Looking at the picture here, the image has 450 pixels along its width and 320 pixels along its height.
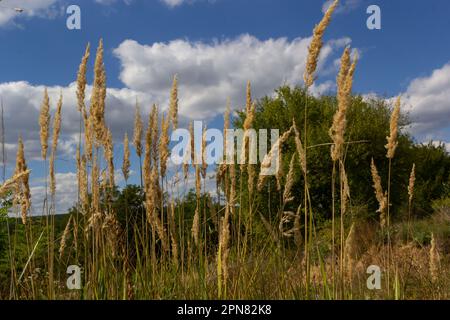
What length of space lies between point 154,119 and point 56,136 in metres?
0.68

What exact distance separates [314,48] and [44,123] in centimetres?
187

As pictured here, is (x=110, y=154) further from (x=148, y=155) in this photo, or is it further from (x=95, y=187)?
(x=148, y=155)

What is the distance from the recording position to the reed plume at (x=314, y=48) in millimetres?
2842

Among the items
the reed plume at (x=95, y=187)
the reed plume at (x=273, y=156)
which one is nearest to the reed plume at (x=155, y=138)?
the reed plume at (x=95, y=187)

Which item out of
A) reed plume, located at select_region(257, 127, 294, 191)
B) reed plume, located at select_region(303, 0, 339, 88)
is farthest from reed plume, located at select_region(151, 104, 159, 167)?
reed plume, located at select_region(303, 0, 339, 88)

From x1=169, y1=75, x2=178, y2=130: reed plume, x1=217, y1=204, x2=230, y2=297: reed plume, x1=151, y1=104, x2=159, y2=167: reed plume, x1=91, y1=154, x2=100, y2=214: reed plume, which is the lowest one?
x1=217, y1=204, x2=230, y2=297: reed plume

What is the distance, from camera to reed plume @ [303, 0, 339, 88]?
284cm

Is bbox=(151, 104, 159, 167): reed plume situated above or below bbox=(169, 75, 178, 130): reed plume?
below

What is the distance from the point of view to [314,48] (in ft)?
9.39

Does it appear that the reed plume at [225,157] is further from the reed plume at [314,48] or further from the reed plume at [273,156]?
the reed plume at [314,48]

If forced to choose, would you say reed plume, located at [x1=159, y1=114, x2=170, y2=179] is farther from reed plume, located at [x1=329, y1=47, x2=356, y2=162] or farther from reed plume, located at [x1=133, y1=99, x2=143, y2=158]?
reed plume, located at [x1=329, y1=47, x2=356, y2=162]

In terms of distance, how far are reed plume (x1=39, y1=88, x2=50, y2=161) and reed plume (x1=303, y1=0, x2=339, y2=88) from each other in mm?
1780

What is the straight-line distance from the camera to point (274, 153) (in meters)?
3.10
